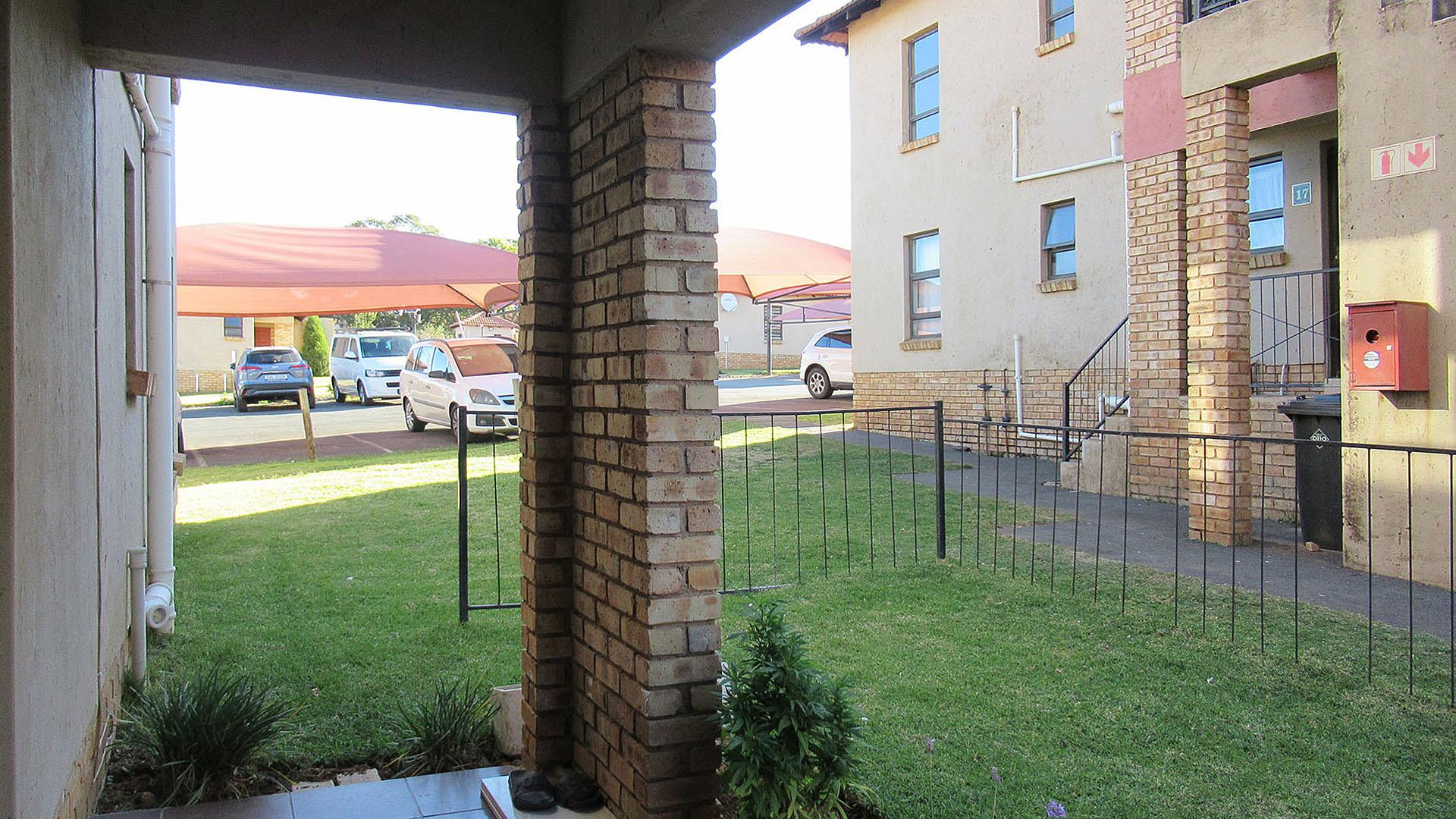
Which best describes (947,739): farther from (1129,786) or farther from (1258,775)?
(1258,775)

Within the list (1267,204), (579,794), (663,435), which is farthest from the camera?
(1267,204)

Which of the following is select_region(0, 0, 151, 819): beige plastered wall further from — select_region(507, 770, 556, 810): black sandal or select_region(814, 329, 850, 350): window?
select_region(814, 329, 850, 350): window

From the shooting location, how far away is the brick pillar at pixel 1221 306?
8062 millimetres

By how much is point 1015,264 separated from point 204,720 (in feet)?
38.2

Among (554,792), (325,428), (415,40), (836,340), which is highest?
(415,40)

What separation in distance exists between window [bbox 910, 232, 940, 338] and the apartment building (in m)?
0.04

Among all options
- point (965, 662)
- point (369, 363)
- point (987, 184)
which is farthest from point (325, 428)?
point (965, 662)

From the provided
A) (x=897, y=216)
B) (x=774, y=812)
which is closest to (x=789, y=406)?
(x=897, y=216)

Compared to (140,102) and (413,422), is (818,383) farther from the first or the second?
(140,102)

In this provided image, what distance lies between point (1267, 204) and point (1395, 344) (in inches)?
166

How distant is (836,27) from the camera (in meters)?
16.7

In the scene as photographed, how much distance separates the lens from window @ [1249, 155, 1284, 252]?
10.2 m

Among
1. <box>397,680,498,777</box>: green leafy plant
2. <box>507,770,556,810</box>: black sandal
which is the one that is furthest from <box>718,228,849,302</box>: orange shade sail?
<box>507,770,556,810</box>: black sandal

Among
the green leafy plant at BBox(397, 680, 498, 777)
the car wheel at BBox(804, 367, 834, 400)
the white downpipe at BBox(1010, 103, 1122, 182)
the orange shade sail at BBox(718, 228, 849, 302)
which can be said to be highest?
the white downpipe at BBox(1010, 103, 1122, 182)
